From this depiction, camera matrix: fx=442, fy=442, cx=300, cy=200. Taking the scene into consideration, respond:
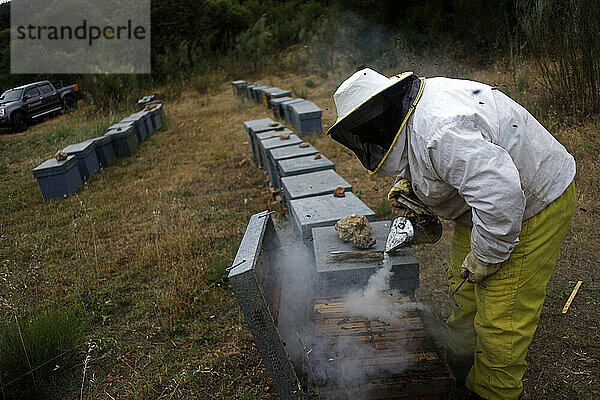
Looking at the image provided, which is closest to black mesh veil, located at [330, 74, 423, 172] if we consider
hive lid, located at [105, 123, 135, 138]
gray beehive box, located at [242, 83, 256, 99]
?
hive lid, located at [105, 123, 135, 138]

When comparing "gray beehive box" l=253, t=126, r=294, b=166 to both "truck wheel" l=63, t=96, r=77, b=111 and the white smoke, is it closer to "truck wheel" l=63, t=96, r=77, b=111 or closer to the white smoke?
the white smoke

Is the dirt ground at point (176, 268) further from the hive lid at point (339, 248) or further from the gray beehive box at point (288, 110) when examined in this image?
the gray beehive box at point (288, 110)

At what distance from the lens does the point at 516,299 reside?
6.98 feet

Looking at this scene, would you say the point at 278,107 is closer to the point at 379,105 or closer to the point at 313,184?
the point at 313,184

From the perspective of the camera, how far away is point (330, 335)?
2.29 meters

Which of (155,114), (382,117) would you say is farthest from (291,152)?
(155,114)

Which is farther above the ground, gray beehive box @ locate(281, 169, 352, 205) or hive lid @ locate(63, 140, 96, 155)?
gray beehive box @ locate(281, 169, 352, 205)

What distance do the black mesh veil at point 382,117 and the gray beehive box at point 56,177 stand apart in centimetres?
533

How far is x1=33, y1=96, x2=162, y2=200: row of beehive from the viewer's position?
20.4 ft

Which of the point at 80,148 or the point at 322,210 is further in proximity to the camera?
the point at 80,148

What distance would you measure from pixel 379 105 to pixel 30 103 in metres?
4.80

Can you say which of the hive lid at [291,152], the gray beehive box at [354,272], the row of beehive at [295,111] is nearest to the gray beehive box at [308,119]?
the row of beehive at [295,111]

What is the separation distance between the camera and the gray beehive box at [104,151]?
25.5 ft

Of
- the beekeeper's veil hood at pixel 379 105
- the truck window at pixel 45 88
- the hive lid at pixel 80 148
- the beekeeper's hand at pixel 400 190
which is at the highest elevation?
the beekeeper's veil hood at pixel 379 105
